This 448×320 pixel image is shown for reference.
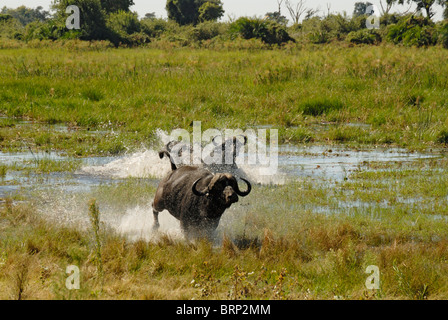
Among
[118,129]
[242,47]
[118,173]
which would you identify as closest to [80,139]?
[118,129]

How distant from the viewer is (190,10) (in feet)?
226

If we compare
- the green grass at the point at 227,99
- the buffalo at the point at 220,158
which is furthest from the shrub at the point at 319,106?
the buffalo at the point at 220,158

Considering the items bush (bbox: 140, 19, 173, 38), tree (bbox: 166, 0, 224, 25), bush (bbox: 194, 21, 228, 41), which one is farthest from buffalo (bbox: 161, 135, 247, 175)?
tree (bbox: 166, 0, 224, 25)

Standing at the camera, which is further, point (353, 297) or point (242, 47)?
point (242, 47)

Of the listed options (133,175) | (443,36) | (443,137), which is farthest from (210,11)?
(133,175)

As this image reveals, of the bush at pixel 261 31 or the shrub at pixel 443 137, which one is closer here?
the shrub at pixel 443 137

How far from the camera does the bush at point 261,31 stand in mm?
44312

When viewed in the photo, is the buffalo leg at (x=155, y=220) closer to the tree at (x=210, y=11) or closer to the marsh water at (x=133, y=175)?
the marsh water at (x=133, y=175)

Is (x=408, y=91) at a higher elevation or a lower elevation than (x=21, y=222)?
higher

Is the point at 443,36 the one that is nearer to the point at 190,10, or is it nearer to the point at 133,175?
the point at 133,175

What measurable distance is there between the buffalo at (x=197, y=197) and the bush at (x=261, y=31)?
37326mm
